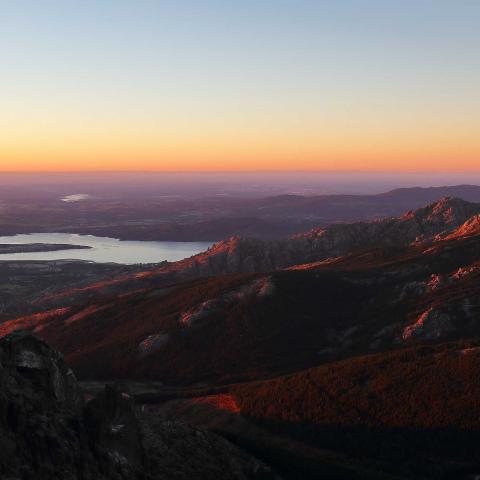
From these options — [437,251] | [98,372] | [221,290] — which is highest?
[437,251]

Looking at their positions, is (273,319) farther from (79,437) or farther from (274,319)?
(79,437)

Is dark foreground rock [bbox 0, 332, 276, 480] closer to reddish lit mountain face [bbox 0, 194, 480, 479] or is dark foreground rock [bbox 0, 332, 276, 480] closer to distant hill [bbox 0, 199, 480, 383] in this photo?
reddish lit mountain face [bbox 0, 194, 480, 479]

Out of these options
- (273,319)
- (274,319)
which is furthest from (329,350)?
(273,319)

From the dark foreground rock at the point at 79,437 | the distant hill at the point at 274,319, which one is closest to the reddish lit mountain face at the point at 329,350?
the distant hill at the point at 274,319

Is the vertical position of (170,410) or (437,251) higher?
(437,251)

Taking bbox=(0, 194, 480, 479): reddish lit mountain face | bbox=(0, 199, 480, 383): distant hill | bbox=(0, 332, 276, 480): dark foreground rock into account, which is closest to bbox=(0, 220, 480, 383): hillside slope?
bbox=(0, 199, 480, 383): distant hill

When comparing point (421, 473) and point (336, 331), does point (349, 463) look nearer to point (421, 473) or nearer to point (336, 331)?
point (421, 473)

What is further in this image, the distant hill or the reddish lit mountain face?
the distant hill

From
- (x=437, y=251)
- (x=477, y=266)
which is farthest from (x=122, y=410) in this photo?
(x=437, y=251)
